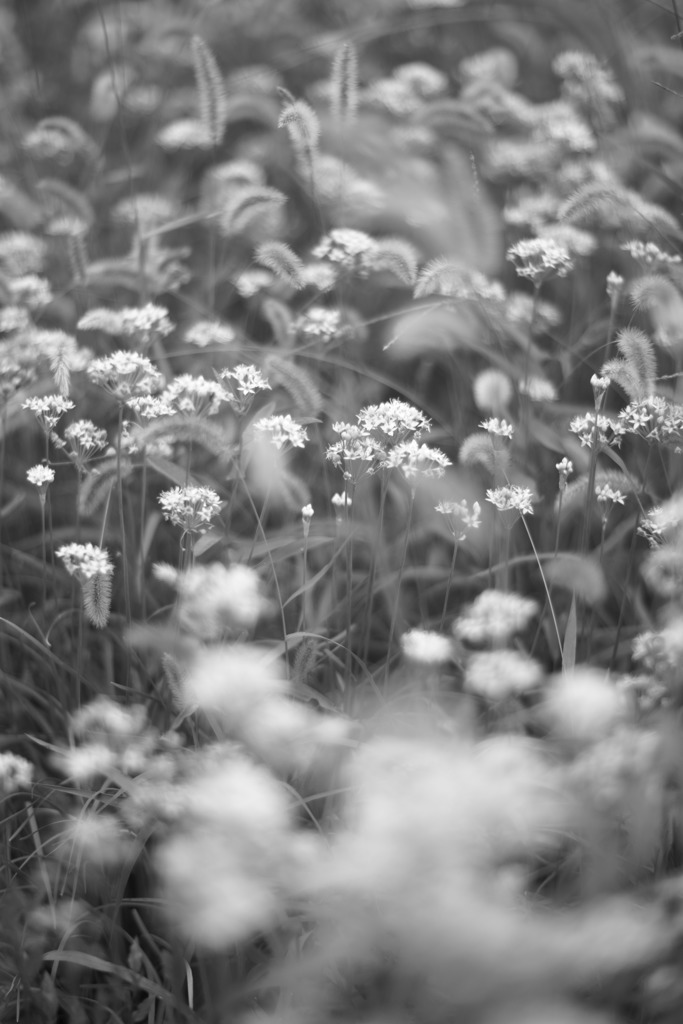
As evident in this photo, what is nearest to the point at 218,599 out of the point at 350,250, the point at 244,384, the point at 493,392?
the point at 244,384

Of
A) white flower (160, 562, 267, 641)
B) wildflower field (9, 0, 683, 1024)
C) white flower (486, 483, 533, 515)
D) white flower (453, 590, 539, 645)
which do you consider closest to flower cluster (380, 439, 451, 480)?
wildflower field (9, 0, 683, 1024)

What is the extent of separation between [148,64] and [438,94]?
192 centimetres

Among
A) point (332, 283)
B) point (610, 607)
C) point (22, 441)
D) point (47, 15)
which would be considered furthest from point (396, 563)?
point (47, 15)

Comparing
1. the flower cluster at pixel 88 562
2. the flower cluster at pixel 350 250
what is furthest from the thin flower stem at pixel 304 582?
the flower cluster at pixel 350 250

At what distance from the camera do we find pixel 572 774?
145cm

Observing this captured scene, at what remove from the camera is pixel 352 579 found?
286 cm

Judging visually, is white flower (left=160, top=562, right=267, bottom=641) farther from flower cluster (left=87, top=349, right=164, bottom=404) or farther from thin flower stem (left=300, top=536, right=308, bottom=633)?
flower cluster (left=87, top=349, right=164, bottom=404)

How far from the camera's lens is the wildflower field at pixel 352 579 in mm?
1399

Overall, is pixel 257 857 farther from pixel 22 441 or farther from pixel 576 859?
pixel 22 441

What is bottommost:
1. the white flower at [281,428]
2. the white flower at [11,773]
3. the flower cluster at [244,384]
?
the white flower at [11,773]

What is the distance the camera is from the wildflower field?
1.40 m

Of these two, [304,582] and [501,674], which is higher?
[501,674]

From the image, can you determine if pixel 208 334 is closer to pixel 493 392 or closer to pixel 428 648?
pixel 493 392

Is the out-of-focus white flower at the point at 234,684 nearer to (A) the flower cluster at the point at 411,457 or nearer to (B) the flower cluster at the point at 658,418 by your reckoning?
(A) the flower cluster at the point at 411,457
